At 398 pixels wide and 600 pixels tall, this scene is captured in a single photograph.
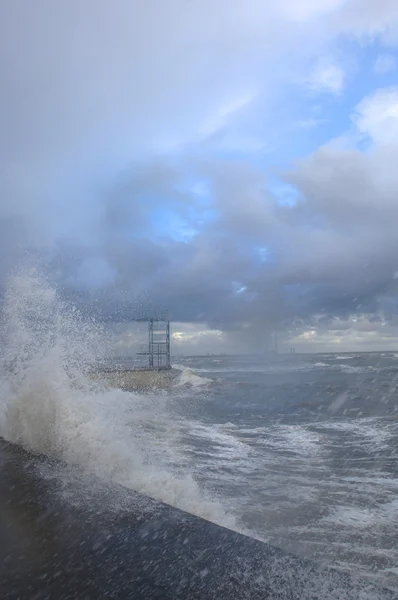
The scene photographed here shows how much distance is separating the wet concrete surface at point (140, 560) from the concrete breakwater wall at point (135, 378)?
28.0m

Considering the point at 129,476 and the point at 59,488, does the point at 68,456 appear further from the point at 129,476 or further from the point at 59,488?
the point at 59,488

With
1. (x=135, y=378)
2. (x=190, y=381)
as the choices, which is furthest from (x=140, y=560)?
(x=190, y=381)

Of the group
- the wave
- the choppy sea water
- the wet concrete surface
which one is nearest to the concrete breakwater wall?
the wave

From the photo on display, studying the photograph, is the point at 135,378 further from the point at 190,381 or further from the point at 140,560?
the point at 140,560

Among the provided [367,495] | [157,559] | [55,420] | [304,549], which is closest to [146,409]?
[55,420]

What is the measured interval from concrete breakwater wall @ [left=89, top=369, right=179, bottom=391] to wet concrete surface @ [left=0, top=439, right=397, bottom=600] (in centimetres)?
2800

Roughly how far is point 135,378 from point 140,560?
105 feet

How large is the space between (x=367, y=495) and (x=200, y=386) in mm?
27665

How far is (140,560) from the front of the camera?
2.96m

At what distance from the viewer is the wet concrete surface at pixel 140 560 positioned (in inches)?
101

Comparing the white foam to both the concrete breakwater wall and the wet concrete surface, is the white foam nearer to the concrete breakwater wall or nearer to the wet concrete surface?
the concrete breakwater wall

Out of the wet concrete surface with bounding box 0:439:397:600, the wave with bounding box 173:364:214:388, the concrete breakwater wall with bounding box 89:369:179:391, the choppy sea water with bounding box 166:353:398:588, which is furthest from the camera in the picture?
the wave with bounding box 173:364:214:388

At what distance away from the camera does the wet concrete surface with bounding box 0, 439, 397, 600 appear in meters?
2.56

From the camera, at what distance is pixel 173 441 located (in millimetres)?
11375
